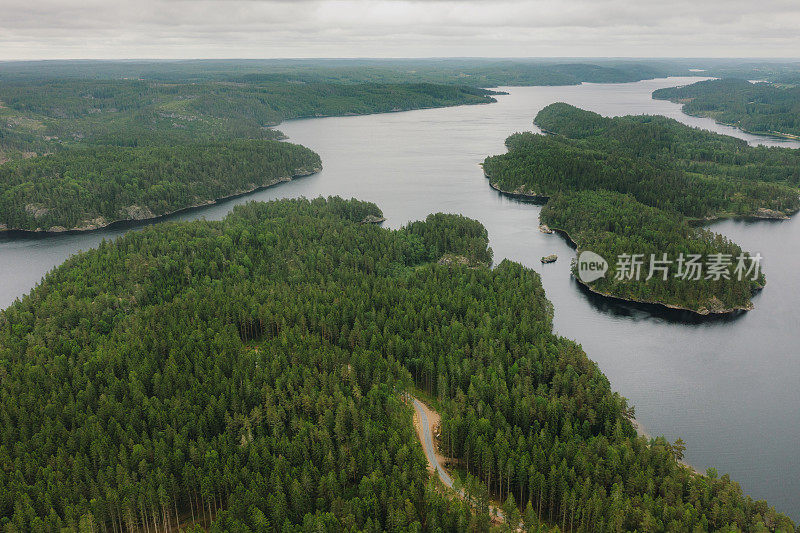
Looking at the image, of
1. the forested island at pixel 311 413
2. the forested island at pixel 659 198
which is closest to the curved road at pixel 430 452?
the forested island at pixel 311 413

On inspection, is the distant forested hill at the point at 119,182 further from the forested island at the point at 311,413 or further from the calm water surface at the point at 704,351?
the forested island at the point at 311,413

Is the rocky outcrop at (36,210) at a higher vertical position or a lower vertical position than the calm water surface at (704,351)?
higher

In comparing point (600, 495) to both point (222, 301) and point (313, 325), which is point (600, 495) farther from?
point (222, 301)

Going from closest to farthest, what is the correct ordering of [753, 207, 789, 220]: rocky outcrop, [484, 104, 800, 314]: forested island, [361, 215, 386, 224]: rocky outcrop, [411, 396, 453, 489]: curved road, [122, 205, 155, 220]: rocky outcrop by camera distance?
[411, 396, 453, 489]: curved road
[484, 104, 800, 314]: forested island
[361, 215, 386, 224]: rocky outcrop
[753, 207, 789, 220]: rocky outcrop
[122, 205, 155, 220]: rocky outcrop

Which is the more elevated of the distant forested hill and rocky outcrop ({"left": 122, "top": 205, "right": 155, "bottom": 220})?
the distant forested hill

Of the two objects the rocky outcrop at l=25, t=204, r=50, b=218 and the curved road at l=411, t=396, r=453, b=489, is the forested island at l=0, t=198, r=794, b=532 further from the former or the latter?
the rocky outcrop at l=25, t=204, r=50, b=218

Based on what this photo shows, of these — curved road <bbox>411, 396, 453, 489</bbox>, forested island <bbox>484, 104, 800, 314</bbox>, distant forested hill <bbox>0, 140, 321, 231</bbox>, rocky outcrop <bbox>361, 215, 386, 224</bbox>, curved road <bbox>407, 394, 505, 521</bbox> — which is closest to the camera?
curved road <bbox>407, 394, 505, 521</bbox>

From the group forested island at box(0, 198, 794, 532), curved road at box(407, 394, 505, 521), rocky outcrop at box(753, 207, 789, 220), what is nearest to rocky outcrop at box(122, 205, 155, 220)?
forested island at box(0, 198, 794, 532)
